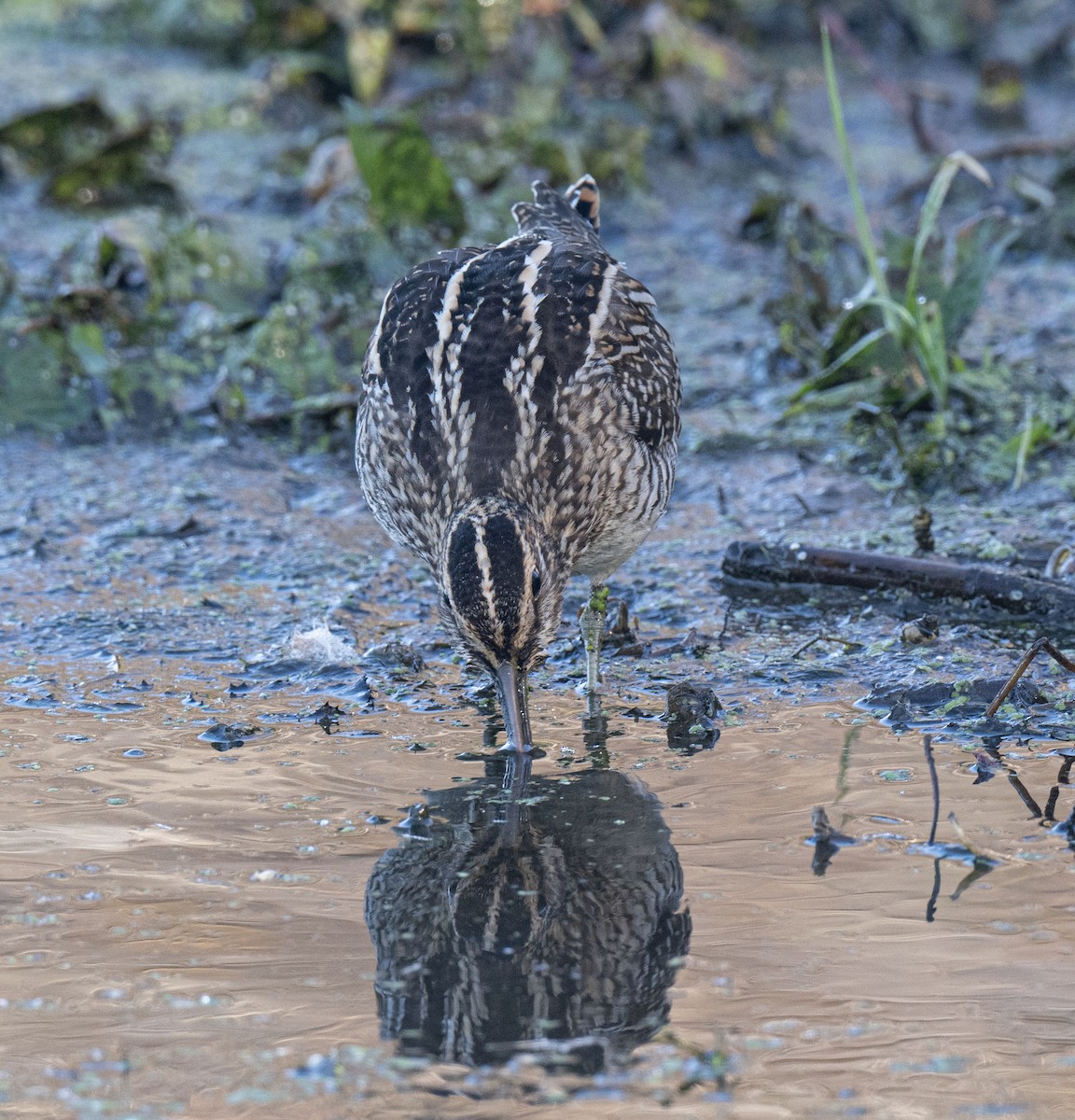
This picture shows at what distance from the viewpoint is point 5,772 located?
483cm

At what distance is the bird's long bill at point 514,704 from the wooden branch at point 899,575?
1.62 meters

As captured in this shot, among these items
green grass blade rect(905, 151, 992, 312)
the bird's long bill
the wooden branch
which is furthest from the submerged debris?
green grass blade rect(905, 151, 992, 312)

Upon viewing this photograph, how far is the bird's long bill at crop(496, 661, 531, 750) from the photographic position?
15.5 ft

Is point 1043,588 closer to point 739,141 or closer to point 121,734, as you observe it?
point 121,734

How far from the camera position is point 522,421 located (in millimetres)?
5195

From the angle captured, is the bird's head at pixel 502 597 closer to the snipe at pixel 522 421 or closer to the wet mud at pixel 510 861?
the snipe at pixel 522 421

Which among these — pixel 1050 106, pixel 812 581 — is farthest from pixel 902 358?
pixel 1050 106

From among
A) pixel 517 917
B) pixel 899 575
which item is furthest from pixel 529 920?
pixel 899 575

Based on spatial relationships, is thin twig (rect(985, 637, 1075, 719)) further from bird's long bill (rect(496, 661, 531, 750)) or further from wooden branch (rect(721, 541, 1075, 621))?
bird's long bill (rect(496, 661, 531, 750))

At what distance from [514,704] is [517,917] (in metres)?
0.85

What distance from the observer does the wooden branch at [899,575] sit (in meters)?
5.74

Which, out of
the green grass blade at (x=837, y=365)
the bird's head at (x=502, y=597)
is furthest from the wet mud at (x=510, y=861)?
the green grass blade at (x=837, y=365)

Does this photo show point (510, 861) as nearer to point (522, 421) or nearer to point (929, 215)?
point (522, 421)

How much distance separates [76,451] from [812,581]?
12.2 feet
